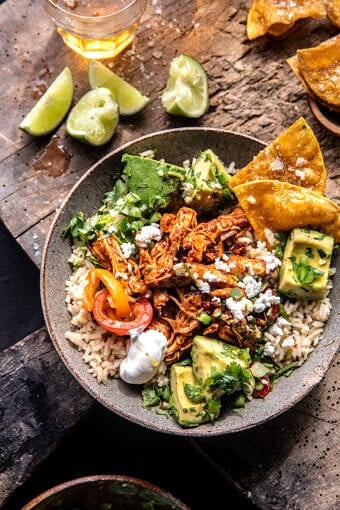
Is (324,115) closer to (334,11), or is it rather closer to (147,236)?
(334,11)

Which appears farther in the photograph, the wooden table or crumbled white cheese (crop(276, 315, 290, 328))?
the wooden table

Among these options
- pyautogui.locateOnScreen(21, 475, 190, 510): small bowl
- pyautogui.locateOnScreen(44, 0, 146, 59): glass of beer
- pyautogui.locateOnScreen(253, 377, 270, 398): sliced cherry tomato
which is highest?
pyautogui.locateOnScreen(44, 0, 146, 59): glass of beer

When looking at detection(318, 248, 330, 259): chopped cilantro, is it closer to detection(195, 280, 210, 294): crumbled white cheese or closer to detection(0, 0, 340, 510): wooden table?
detection(195, 280, 210, 294): crumbled white cheese

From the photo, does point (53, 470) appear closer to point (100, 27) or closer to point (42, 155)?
point (42, 155)

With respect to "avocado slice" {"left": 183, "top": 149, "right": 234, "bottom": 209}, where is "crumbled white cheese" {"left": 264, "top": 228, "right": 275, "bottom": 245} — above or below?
below

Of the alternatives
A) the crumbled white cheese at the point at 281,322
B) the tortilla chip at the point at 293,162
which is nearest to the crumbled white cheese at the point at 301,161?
the tortilla chip at the point at 293,162

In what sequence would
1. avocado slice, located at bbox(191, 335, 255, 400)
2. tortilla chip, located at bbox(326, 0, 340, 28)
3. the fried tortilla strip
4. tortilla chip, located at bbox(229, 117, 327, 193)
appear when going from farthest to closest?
tortilla chip, located at bbox(326, 0, 340, 28) → the fried tortilla strip → tortilla chip, located at bbox(229, 117, 327, 193) → avocado slice, located at bbox(191, 335, 255, 400)

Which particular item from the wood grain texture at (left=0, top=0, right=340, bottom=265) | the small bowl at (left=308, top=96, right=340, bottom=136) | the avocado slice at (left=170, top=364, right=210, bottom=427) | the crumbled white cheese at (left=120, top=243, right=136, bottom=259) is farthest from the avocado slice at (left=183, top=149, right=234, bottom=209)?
the avocado slice at (left=170, top=364, right=210, bottom=427)

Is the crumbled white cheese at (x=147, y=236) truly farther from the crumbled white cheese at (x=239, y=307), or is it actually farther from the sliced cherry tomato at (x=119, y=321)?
the crumbled white cheese at (x=239, y=307)
